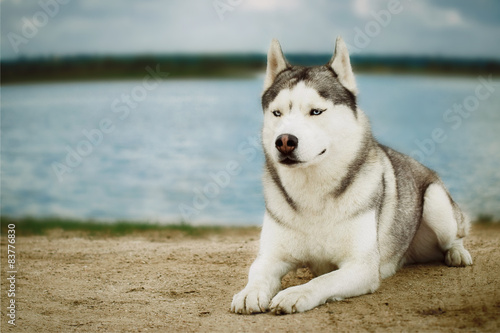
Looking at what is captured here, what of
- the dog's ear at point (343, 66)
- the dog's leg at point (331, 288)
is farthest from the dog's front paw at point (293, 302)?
the dog's ear at point (343, 66)

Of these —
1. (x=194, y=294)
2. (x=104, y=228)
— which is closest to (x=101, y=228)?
(x=104, y=228)

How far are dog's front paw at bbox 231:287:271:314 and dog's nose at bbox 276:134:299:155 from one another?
1.34 metres

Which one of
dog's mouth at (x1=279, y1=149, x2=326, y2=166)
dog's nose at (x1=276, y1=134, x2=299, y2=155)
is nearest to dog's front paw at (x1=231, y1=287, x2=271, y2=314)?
dog's mouth at (x1=279, y1=149, x2=326, y2=166)

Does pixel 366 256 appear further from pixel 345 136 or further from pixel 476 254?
pixel 476 254

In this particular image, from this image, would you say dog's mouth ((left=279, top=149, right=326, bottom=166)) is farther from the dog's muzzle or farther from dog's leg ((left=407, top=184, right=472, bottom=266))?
dog's leg ((left=407, top=184, right=472, bottom=266))

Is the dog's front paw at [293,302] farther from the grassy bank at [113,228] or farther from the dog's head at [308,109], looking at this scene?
the grassy bank at [113,228]

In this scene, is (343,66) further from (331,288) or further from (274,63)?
(331,288)

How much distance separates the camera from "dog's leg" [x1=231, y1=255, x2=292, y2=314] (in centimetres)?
544

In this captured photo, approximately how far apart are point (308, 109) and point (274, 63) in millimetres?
993

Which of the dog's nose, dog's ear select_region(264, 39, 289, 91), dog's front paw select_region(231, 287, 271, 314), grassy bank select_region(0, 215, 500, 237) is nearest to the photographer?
the dog's nose

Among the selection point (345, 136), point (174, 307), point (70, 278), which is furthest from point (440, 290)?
point (70, 278)

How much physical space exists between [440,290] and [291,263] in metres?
1.51

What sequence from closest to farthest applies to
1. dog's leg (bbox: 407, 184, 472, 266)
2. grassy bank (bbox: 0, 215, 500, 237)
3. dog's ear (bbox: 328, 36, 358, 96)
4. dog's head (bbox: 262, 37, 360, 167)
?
1. dog's head (bbox: 262, 37, 360, 167)
2. dog's ear (bbox: 328, 36, 358, 96)
3. dog's leg (bbox: 407, 184, 472, 266)
4. grassy bank (bbox: 0, 215, 500, 237)

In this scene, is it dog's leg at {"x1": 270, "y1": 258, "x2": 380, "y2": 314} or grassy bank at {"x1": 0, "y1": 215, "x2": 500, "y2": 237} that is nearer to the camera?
dog's leg at {"x1": 270, "y1": 258, "x2": 380, "y2": 314}
